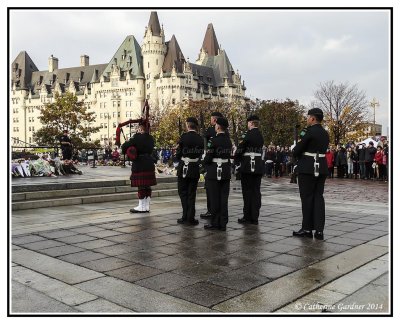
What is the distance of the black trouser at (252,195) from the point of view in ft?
30.5

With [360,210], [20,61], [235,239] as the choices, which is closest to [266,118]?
[360,210]

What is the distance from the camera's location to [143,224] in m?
9.14

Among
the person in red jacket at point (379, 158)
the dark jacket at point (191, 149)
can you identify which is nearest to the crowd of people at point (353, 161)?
the person in red jacket at point (379, 158)

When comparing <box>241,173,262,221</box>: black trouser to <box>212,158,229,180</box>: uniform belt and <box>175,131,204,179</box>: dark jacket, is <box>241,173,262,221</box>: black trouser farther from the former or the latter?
<box>175,131,204,179</box>: dark jacket

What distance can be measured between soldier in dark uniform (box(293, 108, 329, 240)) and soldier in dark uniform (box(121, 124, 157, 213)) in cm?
402

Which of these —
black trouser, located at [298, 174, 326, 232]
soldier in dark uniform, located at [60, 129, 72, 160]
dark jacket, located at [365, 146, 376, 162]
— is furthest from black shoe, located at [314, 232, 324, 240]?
dark jacket, located at [365, 146, 376, 162]

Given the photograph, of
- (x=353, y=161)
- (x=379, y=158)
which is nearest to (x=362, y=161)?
(x=353, y=161)

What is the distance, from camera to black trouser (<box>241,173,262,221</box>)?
9297 millimetres

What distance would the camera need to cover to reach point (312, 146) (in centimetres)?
784

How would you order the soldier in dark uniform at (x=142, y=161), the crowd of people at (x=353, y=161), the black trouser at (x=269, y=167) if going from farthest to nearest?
the black trouser at (x=269, y=167) < the crowd of people at (x=353, y=161) < the soldier in dark uniform at (x=142, y=161)

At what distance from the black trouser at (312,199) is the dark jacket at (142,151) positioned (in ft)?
13.4

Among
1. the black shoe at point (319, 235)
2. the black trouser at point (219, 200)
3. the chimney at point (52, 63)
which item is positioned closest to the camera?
the black shoe at point (319, 235)

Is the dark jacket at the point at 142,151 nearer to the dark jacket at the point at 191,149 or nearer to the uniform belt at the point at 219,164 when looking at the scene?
the dark jacket at the point at 191,149

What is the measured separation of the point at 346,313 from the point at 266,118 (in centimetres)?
6100
